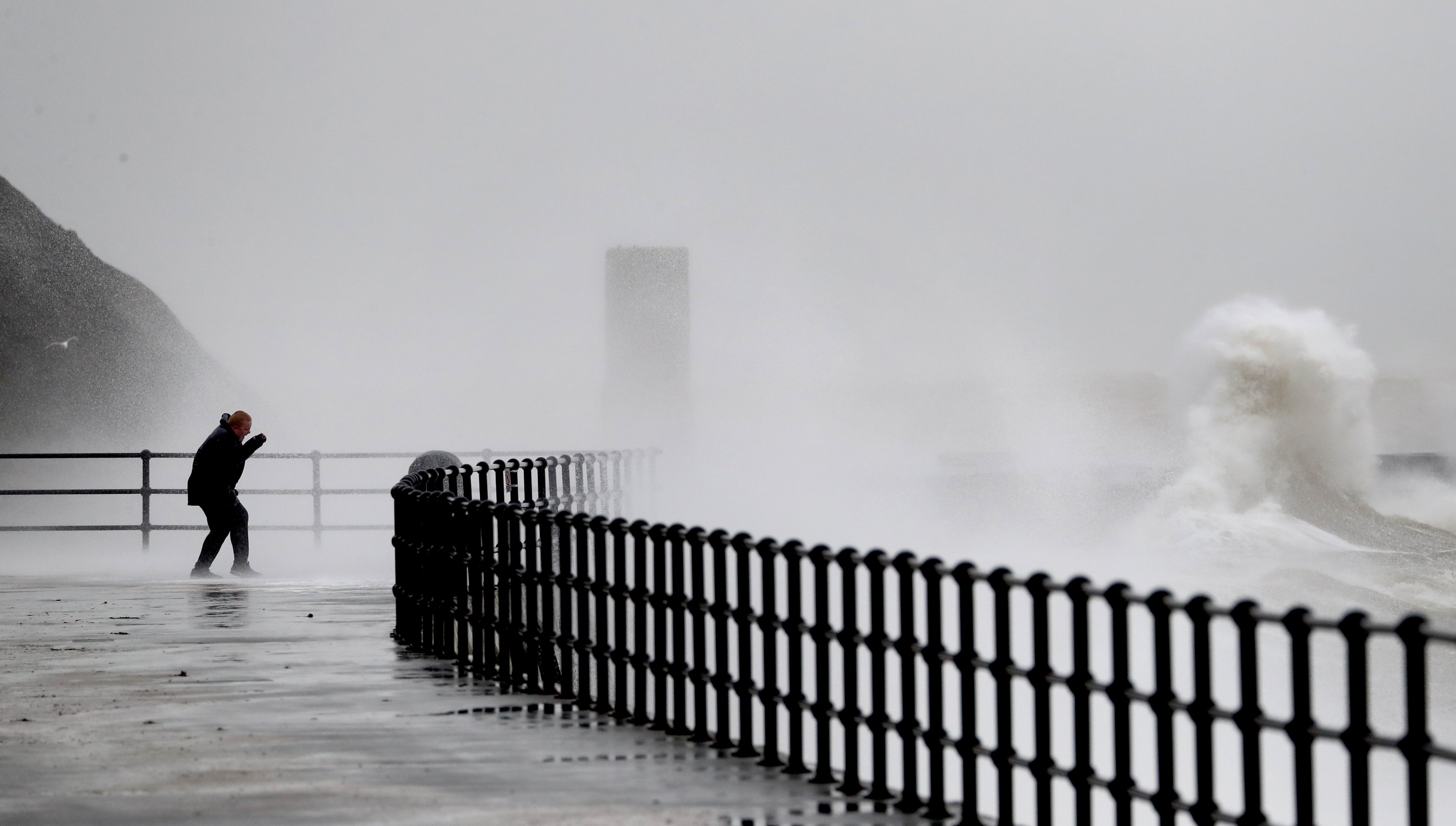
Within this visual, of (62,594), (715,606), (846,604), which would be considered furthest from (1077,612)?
(62,594)

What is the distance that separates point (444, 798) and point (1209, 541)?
108 metres

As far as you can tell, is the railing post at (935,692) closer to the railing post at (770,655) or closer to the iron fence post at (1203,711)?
the railing post at (770,655)

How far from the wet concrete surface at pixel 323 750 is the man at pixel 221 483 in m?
6.79

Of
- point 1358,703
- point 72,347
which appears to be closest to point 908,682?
point 1358,703

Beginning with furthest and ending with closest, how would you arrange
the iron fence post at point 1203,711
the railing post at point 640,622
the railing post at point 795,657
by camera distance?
1. the railing post at point 640,622
2. the railing post at point 795,657
3. the iron fence post at point 1203,711

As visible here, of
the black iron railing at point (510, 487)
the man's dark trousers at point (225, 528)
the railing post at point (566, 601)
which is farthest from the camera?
the man's dark trousers at point (225, 528)

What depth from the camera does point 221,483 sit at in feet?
69.2

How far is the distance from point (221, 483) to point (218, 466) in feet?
0.69

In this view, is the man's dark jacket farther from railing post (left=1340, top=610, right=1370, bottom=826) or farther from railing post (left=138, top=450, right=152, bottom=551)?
railing post (left=1340, top=610, right=1370, bottom=826)

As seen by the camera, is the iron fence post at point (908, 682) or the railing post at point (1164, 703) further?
the iron fence post at point (908, 682)

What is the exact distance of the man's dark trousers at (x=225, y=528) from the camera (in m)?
21.0

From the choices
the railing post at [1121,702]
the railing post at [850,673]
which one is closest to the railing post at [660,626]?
the railing post at [850,673]

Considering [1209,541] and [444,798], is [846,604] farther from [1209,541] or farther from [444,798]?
[1209,541]

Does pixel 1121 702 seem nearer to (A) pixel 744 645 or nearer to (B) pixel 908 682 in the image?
(B) pixel 908 682
